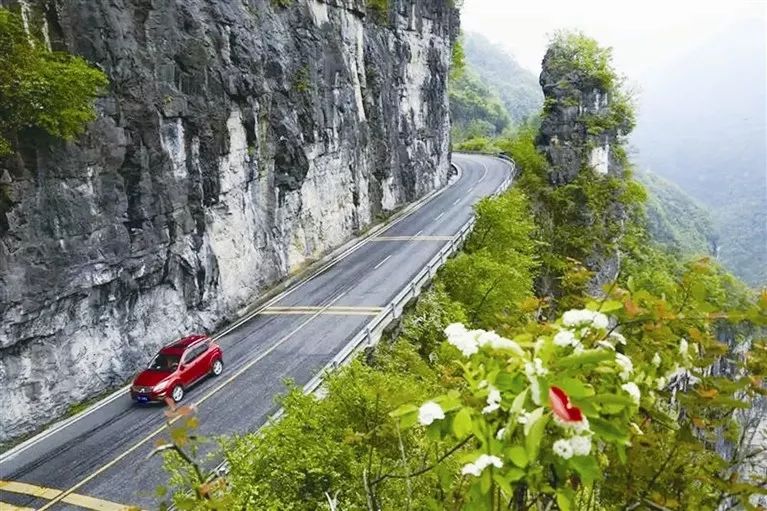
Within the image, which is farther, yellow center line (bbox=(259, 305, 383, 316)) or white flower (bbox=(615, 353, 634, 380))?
yellow center line (bbox=(259, 305, 383, 316))

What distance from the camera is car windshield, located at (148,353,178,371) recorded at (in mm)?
19484

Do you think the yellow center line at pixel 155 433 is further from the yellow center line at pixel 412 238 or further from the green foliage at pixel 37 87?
the yellow center line at pixel 412 238

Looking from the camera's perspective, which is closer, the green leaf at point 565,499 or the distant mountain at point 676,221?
the green leaf at point 565,499

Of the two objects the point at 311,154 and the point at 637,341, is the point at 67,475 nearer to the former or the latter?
the point at 637,341

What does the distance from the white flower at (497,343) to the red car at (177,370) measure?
17.1 meters

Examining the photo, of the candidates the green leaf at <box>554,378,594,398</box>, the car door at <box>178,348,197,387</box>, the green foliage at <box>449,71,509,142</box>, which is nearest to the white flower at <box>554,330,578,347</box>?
the green leaf at <box>554,378,594,398</box>

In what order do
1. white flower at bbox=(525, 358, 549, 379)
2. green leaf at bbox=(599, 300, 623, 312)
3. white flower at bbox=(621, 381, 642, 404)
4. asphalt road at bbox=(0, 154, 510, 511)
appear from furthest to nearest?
1. asphalt road at bbox=(0, 154, 510, 511)
2. green leaf at bbox=(599, 300, 623, 312)
3. white flower at bbox=(621, 381, 642, 404)
4. white flower at bbox=(525, 358, 549, 379)

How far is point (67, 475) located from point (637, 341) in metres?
16.0

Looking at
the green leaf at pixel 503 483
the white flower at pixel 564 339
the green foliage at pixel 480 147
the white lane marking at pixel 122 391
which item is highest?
the white flower at pixel 564 339

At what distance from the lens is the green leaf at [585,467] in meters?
2.74

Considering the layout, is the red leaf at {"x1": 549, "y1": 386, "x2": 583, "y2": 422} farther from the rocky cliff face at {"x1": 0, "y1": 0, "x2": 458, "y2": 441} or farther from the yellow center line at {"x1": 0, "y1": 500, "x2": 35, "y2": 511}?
the rocky cliff face at {"x1": 0, "y1": 0, "x2": 458, "y2": 441}

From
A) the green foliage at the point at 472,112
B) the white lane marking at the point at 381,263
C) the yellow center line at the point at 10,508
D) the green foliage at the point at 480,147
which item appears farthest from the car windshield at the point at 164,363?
the green foliage at the point at 472,112

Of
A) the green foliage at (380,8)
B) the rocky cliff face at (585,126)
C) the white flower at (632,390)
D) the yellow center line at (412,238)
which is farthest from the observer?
the rocky cliff face at (585,126)

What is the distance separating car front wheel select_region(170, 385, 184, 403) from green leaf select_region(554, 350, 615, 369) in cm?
1824
